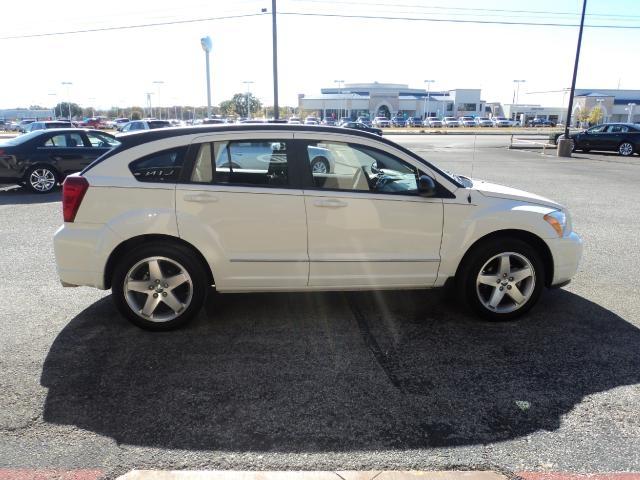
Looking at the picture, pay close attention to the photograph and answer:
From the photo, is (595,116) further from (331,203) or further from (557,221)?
(331,203)

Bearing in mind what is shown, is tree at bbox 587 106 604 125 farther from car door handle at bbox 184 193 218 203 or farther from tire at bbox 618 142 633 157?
car door handle at bbox 184 193 218 203

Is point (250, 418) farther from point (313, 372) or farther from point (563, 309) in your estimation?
point (563, 309)

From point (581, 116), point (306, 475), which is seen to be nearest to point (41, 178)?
point (306, 475)

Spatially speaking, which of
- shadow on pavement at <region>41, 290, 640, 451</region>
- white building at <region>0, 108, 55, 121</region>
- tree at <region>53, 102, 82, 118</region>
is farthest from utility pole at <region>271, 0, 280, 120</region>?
tree at <region>53, 102, 82, 118</region>

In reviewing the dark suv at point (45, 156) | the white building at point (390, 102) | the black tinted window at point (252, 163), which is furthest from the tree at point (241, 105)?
the black tinted window at point (252, 163)

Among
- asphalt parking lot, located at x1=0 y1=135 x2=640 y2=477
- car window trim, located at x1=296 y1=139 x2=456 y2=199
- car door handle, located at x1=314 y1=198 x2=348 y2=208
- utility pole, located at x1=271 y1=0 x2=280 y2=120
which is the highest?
utility pole, located at x1=271 y1=0 x2=280 y2=120

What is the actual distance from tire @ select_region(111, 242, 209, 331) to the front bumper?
3.15m

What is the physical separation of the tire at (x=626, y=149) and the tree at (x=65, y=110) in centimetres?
12249

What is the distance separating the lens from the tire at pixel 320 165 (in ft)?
14.3

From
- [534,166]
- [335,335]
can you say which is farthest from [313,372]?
[534,166]

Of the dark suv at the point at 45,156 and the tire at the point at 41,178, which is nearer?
Result: the dark suv at the point at 45,156

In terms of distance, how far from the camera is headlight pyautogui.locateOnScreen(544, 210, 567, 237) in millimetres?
4516

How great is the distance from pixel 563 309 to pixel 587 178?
12599 mm

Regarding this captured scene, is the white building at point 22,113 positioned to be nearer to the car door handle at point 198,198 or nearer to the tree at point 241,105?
the tree at point 241,105
